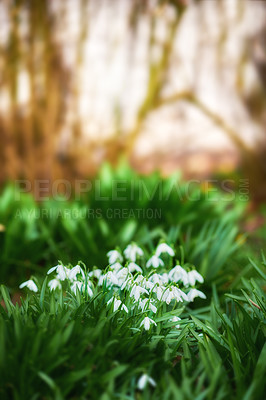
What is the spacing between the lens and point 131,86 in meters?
4.60

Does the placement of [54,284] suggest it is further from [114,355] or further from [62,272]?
[114,355]

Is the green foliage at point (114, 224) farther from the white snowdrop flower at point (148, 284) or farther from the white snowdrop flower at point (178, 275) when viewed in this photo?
the white snowdrop flower at point (148, 284)

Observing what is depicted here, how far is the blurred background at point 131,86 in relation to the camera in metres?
4.49

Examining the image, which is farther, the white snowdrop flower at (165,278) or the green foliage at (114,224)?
the green foliage at (114,224)

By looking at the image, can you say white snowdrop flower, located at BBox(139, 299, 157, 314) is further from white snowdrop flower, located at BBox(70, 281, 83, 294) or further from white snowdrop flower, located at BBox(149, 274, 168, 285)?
white snowdrop flower, located at BBox(70, 281, 83, 294)

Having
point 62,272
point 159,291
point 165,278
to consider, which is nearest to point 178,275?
point 165,278

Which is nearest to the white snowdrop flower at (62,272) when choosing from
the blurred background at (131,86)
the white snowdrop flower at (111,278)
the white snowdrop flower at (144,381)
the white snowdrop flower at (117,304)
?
the white snowdrop flower at (111,278)

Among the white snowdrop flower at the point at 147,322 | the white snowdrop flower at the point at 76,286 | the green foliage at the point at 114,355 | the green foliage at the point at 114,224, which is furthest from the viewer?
the green foliage at the point at 114,224

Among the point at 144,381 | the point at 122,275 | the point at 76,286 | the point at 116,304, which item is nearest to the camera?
the point at 144,381

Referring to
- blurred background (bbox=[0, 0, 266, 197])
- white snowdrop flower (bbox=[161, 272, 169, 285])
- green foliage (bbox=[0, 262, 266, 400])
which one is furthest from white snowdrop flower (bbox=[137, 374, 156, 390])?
blurred background (bbox=[0, 0, 266, 197])

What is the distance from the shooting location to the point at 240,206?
3670 millimetres

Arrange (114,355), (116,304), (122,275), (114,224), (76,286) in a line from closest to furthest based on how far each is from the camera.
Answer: (114,355) < (116,304) < (76,286) < (122,275) < (114,224)

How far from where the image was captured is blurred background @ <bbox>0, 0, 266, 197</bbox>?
4.49 meters

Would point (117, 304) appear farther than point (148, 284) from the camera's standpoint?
No
